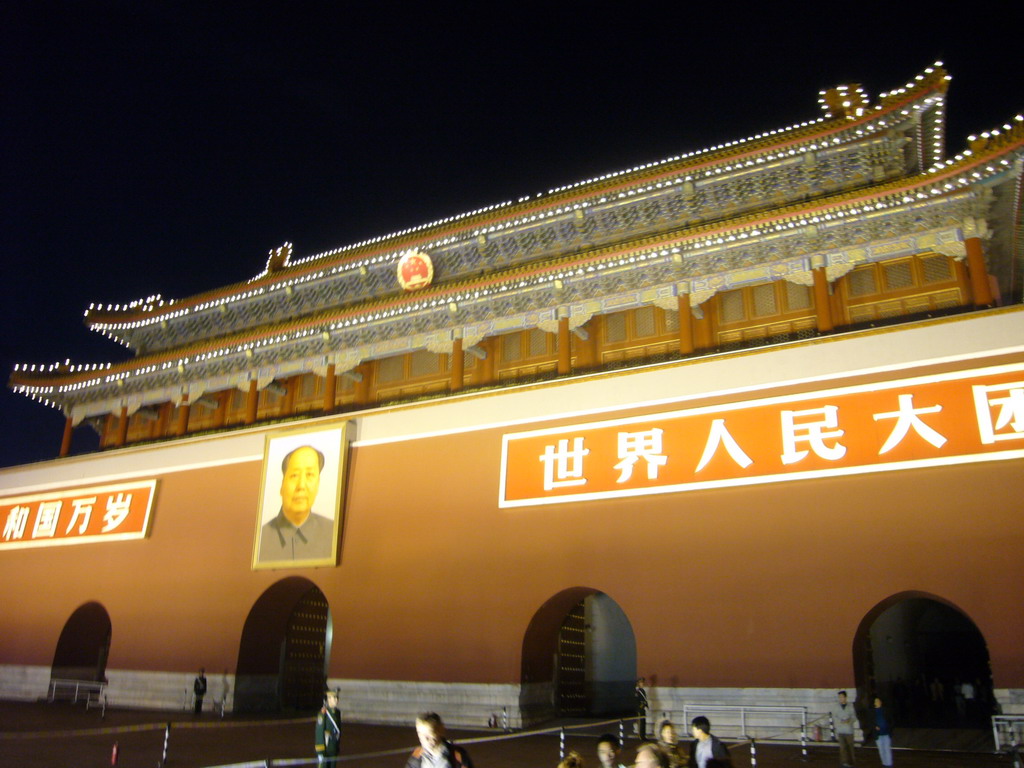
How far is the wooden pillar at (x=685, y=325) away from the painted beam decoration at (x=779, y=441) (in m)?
1.51

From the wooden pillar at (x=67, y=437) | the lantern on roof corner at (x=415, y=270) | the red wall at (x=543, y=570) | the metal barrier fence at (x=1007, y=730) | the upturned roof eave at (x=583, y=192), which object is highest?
the upturned roof eave at (x=583, y=192)

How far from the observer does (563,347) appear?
1168 cm

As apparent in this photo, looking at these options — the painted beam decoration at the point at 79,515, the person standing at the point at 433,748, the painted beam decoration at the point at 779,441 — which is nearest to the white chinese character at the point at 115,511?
the painted beam decoration at the point at 79,515

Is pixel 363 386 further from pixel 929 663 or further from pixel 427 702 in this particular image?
pixel 929 663

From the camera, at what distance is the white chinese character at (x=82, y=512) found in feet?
46.7

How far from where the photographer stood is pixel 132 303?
17.0 metres

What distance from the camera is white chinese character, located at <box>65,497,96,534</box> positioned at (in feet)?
46.7

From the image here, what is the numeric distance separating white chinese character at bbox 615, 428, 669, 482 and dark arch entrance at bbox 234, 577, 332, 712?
5216 millimetres

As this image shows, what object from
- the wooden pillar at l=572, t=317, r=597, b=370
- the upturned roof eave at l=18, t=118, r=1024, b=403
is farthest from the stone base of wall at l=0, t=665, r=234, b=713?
the wooden pillar at l=572, t=317, r=597, b=370

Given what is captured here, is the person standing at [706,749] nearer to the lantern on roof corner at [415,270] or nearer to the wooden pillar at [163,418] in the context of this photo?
the lantern on roof corner at [415,270]

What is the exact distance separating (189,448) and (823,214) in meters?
10.6

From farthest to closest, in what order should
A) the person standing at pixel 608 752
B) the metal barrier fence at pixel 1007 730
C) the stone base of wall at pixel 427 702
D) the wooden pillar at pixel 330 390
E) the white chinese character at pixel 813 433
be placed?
the wooden pillar at pixel 330 390 → the stone base of wall at pixel 427 702 → the white chinese character at pixel 813 433 → the metal barrier fence at pixel 1007 730 → the person standing at pixel 608 752

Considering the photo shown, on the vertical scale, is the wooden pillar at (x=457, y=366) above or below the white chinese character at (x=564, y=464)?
above

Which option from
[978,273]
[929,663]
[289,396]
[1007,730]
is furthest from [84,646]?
[978,273]
